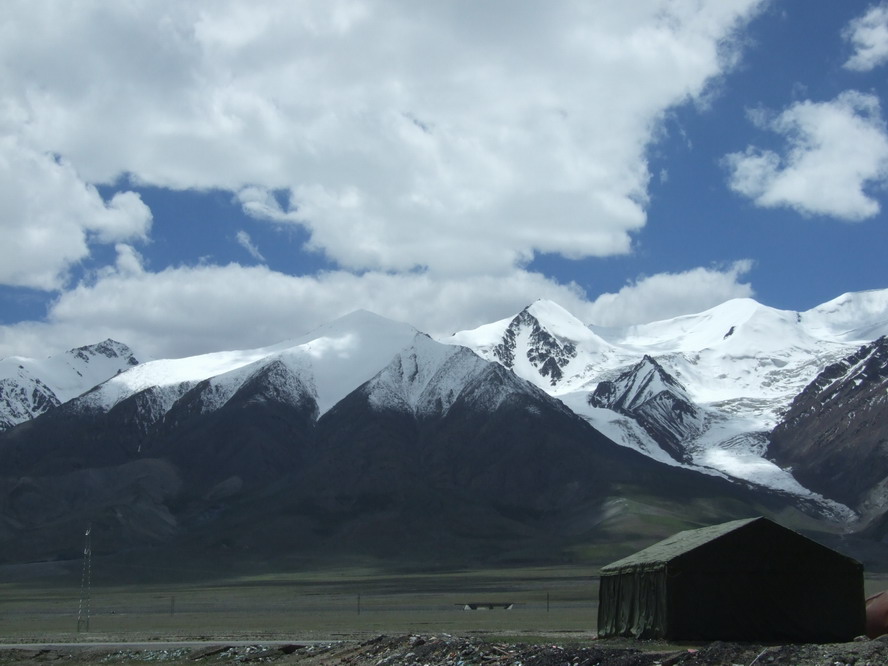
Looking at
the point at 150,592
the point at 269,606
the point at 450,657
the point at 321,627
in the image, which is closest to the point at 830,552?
the point at 450,657

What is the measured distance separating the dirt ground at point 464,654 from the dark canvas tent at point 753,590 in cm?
195

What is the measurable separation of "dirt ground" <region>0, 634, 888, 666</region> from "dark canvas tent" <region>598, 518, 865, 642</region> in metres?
1.95

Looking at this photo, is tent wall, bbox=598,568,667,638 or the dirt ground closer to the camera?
the dirt ground

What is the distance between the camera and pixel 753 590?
4350 cm

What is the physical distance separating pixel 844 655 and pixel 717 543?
15.6 meters

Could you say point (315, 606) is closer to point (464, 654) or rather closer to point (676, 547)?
point (676, 547)

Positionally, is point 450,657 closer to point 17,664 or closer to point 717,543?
point 717,543

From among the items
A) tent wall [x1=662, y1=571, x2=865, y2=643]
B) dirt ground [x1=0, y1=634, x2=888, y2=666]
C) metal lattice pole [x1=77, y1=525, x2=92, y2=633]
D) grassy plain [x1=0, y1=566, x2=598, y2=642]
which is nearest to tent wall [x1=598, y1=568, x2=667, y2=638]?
tent wall [x1=662, y1=571, x2=865, y2=643]

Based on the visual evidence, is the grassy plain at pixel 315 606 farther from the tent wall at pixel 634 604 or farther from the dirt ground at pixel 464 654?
the dirt ground at pixel 464 654

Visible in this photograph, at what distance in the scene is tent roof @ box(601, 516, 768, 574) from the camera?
144 feet

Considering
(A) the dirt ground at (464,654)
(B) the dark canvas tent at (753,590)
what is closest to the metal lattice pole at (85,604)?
(A) the dirt ground at (464,654)

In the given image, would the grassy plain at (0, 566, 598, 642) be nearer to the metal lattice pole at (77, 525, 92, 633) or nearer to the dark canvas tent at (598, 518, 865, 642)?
the metal lattice pole at (77, 525, 92, 633)

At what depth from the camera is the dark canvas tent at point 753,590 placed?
4294 centimetres

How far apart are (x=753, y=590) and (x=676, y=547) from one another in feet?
10.9
